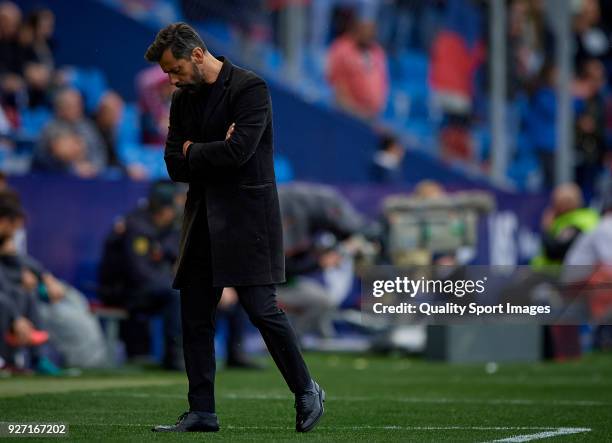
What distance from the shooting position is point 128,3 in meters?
18.6

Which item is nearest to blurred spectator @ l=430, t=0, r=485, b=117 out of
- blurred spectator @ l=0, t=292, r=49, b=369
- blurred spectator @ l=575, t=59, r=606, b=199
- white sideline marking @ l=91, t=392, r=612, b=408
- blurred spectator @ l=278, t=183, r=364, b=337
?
blurred spectator @ l=575, t=59, r=606, b=199

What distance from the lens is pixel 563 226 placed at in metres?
17.3

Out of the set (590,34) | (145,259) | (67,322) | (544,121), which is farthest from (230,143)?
(590,34)

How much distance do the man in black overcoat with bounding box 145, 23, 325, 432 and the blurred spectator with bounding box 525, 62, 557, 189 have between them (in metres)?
14.3

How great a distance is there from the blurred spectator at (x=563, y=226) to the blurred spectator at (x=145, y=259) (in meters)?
4.93

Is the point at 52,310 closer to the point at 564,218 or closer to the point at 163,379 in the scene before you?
the point at 163,379

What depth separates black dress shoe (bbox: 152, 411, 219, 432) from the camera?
7.25 m

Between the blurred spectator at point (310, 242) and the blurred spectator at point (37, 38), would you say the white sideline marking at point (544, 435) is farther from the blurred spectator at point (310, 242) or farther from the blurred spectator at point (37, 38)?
the blurred spectator at point (37, 38)

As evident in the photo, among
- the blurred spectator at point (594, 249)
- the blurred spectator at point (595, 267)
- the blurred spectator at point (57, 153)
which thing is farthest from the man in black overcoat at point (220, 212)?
the blurred spectator at point (594, 249)

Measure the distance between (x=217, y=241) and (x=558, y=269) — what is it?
9.32 m

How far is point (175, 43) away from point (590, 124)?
16915 mm

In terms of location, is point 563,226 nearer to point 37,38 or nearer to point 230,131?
point 37,38

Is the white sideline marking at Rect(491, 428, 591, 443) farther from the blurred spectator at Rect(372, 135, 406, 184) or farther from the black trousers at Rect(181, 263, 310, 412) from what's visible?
the blurred spectator at Rect(372, 135, 406, 184)

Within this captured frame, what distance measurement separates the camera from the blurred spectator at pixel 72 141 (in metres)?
15.2
